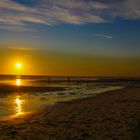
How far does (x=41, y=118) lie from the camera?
1662 cm

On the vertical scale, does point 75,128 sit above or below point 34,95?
above

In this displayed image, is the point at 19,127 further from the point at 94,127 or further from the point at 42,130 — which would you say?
the point at 94,127

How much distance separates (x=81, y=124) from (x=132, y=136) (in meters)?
3.36

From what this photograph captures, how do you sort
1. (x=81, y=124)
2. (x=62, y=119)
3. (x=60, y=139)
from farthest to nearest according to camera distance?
(x=62, y=119), (x=81, y=124), (x=60, y=139)

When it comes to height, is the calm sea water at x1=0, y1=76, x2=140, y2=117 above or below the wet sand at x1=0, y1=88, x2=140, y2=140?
below

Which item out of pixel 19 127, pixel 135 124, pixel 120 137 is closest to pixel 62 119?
pixel 19 127

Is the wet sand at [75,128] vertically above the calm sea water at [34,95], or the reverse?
the wet sand at [75,128]

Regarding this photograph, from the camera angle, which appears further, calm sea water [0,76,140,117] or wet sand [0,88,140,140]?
calm sea water [0,76,140,117]

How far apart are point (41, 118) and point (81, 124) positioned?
3.32 metres

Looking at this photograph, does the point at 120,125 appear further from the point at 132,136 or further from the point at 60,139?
the point at 60,139

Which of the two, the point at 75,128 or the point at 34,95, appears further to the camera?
the point at 34,95

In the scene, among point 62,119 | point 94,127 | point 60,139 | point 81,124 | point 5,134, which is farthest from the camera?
point 62,119

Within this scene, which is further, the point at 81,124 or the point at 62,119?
the point at 62,119

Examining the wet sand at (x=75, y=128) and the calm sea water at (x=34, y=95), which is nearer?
the wet sand at (x=75, y=128)
